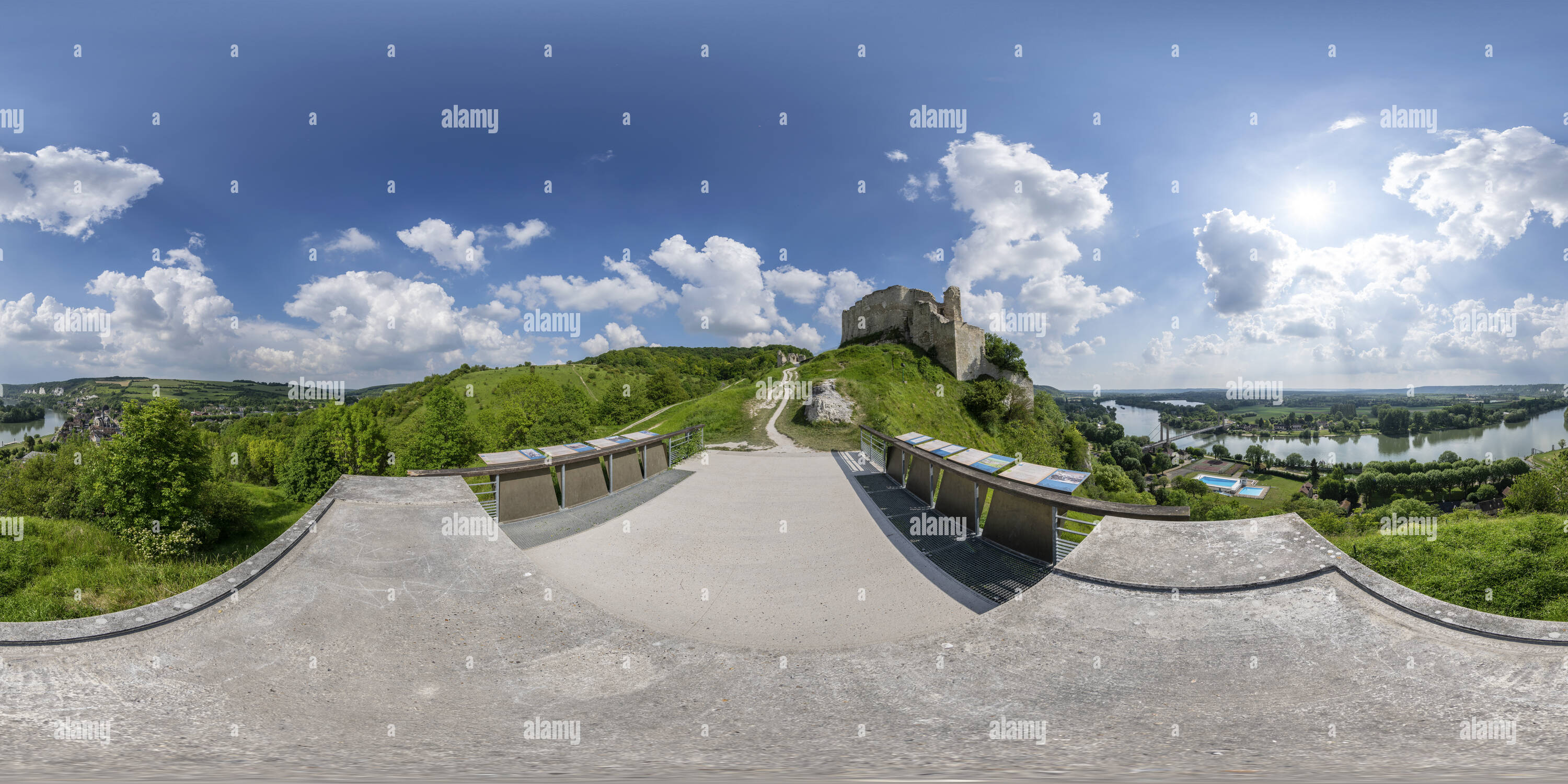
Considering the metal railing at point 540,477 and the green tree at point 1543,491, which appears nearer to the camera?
the metal railing at point 540,477

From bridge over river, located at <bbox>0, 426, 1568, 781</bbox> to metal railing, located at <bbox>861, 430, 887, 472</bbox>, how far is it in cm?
573

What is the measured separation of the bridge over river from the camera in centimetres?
288

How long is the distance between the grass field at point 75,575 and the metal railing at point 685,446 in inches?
282

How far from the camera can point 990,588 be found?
4754 mm

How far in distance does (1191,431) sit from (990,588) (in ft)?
426

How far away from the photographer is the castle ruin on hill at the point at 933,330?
43.2 meters

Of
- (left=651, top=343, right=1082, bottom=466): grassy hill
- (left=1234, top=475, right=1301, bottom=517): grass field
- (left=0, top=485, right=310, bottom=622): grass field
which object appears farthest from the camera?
(left=1234, top=475, right=1301, bottom=517): grass field

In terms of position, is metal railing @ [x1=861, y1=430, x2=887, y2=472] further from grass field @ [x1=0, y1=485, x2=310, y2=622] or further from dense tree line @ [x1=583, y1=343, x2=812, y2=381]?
dense tree line @ [x1=583, y1=343, x2=812, y2=381]

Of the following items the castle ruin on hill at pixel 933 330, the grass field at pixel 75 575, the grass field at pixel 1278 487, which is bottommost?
the grass field at pixel 1278 487

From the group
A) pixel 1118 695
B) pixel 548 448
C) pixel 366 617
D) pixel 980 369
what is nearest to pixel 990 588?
pixel 1118 695

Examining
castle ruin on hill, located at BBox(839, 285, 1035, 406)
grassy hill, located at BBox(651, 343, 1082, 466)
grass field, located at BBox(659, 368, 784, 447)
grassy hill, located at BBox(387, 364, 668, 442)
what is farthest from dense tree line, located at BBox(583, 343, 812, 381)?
grass field, located at BBox(659, 368, 784, 447)

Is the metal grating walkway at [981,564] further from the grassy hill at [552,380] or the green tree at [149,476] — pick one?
the grassy hill at [552,380]

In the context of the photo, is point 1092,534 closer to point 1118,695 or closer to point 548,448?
point 1118,695

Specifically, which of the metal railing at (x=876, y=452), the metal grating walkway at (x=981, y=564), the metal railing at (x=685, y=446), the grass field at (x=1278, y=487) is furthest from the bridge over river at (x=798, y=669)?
the grass field at (x=1278, y=487)
